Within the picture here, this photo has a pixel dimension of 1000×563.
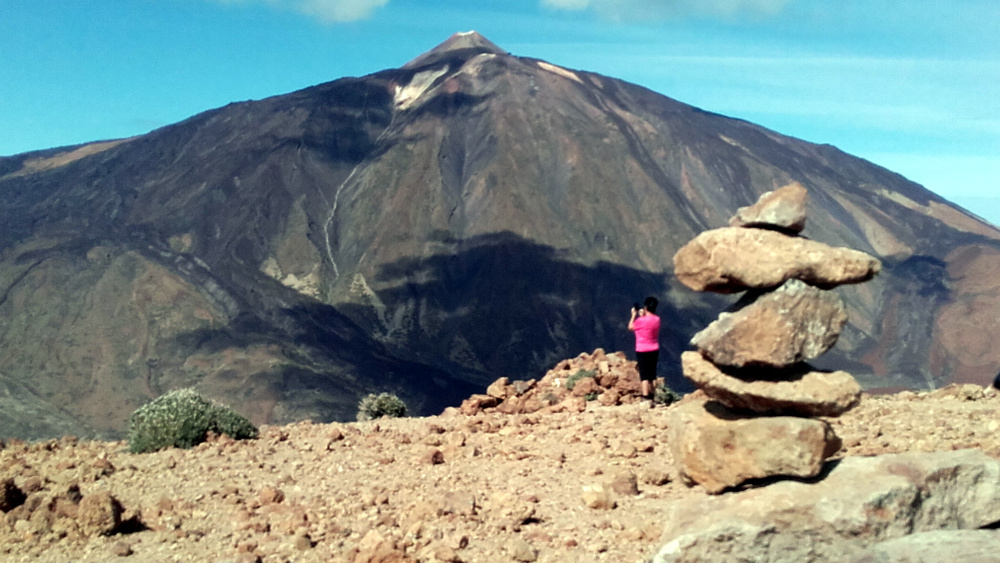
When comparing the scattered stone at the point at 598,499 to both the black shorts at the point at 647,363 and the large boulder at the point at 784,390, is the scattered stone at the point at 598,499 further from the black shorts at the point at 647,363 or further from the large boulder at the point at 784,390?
the black shorts at the point at 647,363

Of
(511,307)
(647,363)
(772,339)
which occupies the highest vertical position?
(772,339)

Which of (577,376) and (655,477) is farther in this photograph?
(577,376)

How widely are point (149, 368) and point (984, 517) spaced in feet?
172

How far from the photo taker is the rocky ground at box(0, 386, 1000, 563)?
8570mm

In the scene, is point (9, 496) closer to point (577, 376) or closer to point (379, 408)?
point (379, 408)

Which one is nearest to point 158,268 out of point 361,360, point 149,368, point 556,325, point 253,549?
point 149,368

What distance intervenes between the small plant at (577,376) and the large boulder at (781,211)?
26.9 ft

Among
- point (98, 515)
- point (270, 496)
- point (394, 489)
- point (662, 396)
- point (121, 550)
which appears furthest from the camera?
point (662, 396)

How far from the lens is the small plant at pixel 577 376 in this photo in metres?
16.0

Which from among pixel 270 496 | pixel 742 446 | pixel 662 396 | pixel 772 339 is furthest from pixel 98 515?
pixel 662 396

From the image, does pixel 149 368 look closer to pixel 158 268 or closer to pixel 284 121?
pixel 158 268

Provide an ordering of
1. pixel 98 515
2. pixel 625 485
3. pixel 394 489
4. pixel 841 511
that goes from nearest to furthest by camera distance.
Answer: pixel 841 511
pixel 98 515
pixel 625 485
pixel 394 489

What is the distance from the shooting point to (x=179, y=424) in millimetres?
12531

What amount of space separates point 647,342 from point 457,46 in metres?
109
